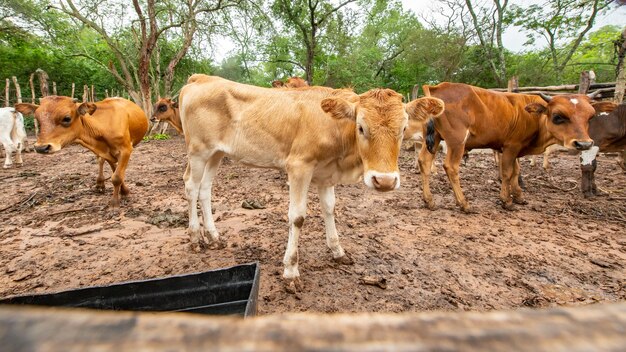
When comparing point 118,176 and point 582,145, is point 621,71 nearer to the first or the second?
point 582,145

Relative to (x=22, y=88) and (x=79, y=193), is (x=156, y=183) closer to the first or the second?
(x=79, y=193)

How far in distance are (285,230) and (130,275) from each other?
1.81 metres

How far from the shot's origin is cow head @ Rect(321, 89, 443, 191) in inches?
98.4

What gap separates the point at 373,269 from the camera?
125 inches

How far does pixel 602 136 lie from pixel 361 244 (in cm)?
517

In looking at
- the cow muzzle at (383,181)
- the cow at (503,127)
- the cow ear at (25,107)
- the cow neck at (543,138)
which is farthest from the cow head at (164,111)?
the cow neck at (543,138)

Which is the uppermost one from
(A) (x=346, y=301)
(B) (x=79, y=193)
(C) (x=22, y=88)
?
(C) (x=22, y=88)

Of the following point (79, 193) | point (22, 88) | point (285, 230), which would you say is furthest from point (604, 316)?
point (22, 88)

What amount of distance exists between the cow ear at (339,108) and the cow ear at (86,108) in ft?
13.8

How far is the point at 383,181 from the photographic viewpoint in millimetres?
2443

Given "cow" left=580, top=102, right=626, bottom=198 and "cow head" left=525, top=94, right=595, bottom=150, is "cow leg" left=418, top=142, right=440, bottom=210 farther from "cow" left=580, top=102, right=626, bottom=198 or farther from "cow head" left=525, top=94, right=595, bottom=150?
"cow" left=580, top=102, right=626, bottom=198

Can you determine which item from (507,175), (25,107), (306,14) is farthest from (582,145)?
(306,14)

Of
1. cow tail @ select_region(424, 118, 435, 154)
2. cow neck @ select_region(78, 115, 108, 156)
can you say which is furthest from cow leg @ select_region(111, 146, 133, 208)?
cow tail @ select_region(424, 118, 435, 154)

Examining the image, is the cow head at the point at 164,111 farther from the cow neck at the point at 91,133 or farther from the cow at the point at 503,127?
the cow at the point at 503,127
